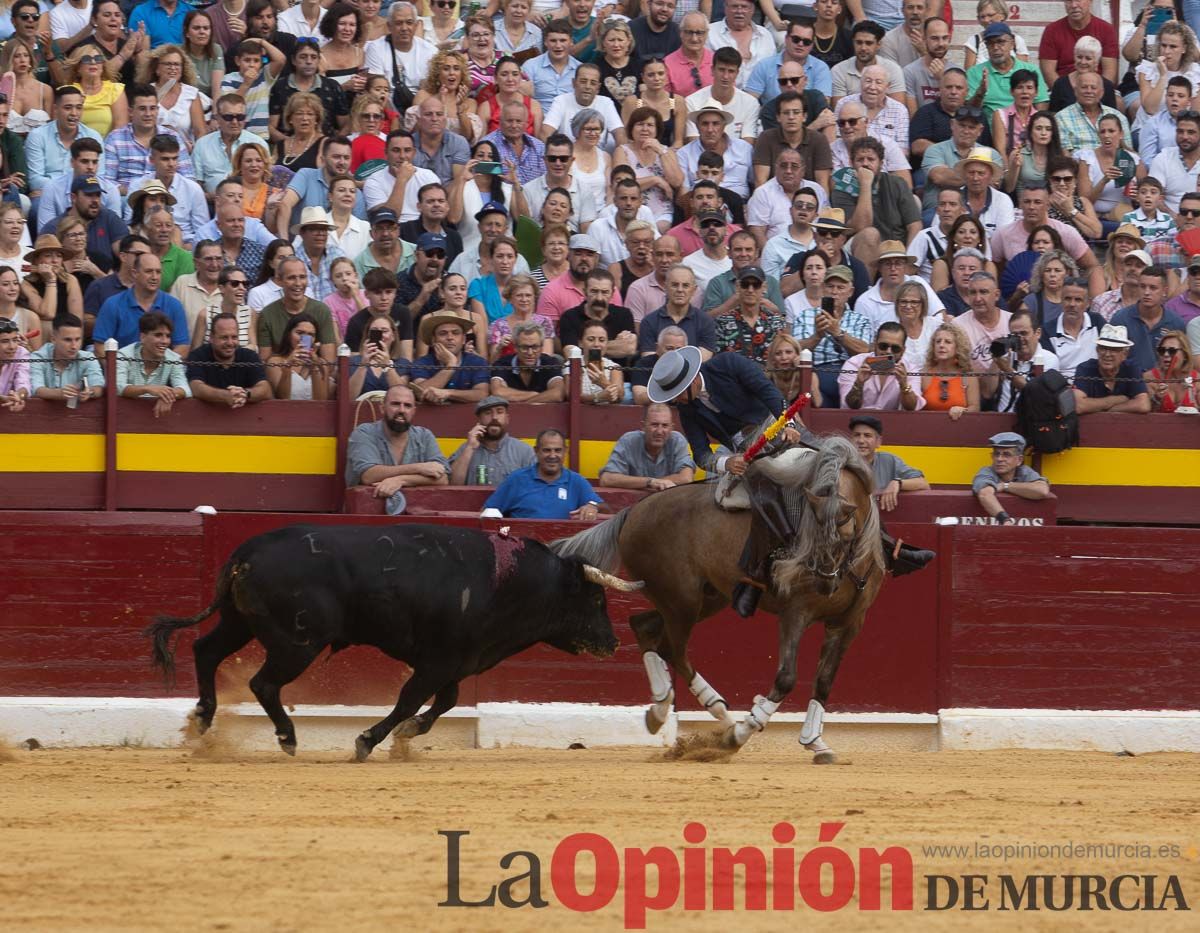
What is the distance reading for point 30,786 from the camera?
860cm

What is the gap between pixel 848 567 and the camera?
388 inches

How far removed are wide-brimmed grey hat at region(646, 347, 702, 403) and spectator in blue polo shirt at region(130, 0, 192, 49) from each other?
19.7 feet

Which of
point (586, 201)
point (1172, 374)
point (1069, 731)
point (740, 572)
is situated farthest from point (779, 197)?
point (740, 572)

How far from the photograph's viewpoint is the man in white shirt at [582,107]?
14.8m

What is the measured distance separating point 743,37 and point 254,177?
442cm

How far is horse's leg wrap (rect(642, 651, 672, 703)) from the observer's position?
10398 millimetres

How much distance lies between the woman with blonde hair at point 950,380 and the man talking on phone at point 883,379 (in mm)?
85

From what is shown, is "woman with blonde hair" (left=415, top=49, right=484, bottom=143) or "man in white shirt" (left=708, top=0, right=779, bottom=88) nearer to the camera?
"woman with blonde hair" (left=415, top=49, right=484, bottom=143)

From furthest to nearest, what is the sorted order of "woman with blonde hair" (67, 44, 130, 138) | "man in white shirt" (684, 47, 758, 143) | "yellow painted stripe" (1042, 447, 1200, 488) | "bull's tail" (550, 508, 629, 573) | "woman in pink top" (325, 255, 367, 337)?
1. "man in white shirt" (684, 47, 758, 143)
2. "woman with blonde hair" (67, 44, 130, 138)
3. "yellow painted stripe" (1042, 447, 1200, 488)
4. "woman in pink top" (325, 255, 367, 337)
5. "bull's tail" (550, 508, 629, 573)

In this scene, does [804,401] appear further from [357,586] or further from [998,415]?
[998,415]

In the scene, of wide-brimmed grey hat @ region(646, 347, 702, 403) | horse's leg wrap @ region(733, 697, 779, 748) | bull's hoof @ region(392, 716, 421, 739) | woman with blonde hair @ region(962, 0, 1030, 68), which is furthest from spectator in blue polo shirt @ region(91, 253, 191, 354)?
woman with blonde hair @ region(962, 0, 1030, 68)

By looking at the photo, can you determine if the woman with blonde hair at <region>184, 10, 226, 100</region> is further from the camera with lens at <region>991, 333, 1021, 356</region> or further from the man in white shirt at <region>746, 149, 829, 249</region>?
the camera with lens at <region>991, 333, 1021, 356</region>

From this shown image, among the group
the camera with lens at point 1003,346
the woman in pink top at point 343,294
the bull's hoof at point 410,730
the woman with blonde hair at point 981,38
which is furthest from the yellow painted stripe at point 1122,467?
the bull's hoof at point 410,730

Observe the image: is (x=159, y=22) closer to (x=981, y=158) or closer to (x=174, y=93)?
(x=174, y=93)
